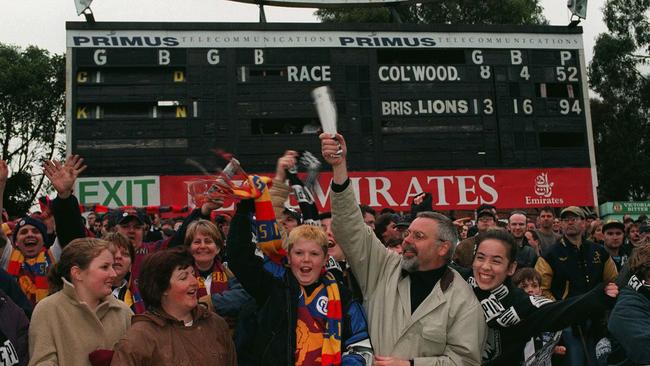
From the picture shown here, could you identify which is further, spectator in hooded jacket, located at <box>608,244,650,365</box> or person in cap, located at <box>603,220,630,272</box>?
person in cap, located at <box>603,220,630,272</box>

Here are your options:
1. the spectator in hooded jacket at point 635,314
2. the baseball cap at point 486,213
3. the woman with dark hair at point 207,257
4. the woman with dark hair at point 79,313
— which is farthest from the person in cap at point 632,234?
the woman with dark hair at point 79,313

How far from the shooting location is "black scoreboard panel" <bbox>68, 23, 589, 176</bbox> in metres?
17.8

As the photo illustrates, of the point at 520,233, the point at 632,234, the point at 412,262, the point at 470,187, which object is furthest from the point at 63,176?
the point at 470,187

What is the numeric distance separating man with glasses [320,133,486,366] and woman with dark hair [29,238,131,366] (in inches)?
49.2

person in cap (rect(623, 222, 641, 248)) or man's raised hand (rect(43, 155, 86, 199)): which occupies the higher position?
man's raised hand (rect(43, 155, 86, 199))

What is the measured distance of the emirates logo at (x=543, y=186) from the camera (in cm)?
2003

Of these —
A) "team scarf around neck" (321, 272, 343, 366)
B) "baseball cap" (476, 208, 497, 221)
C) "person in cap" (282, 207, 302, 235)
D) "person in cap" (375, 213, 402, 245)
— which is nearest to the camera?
"team scarf around neck" (321, 272, 343, 366)

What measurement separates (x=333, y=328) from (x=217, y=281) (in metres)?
1.49

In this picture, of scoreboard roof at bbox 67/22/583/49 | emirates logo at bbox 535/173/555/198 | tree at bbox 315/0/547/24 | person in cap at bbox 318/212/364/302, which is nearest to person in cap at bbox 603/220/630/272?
person in cap at bbox 318/212/364/302

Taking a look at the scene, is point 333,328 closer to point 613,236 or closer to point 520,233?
point 520,233

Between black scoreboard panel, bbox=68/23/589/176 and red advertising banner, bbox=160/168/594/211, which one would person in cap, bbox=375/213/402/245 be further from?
red advertising banner, bbox=160/168/594/211

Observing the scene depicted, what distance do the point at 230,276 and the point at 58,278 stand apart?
4.50ft

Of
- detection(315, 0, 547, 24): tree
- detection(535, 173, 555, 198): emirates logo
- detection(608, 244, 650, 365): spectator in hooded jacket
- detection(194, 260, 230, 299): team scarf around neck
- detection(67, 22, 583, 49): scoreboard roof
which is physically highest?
detection(315, 0, 547, 24): tree

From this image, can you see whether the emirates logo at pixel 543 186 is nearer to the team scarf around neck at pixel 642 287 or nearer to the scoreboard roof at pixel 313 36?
the scoreboard roof at pixel 313 36
